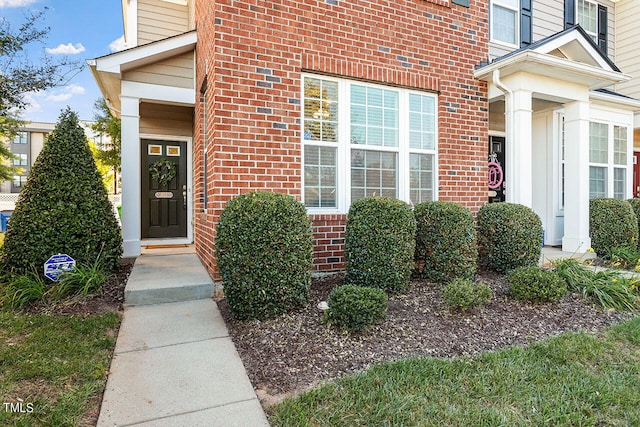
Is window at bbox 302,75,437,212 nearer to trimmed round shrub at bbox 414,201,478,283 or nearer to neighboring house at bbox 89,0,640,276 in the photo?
neighboring house at bbox 89,0,640,276

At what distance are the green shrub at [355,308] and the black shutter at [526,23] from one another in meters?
7.56

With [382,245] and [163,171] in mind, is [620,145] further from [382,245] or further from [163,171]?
[163,171]

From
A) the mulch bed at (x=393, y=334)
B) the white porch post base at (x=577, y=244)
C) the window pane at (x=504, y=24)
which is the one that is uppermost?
the window pane at (x=504, y=24)

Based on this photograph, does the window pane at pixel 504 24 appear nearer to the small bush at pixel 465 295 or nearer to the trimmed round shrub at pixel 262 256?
the small bush at pixel 465 295

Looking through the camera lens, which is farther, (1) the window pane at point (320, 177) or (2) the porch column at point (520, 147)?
(2) the porch column at point (520, 147)

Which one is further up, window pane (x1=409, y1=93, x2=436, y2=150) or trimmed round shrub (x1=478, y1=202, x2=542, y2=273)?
window pane (x1=409, y1=93, x2=436, y2=150)

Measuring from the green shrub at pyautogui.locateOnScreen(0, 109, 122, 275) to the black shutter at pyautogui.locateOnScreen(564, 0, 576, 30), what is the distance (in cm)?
1035

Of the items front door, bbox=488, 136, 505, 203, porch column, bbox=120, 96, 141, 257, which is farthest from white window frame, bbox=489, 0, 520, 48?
porch column, bbox=120, 96, 141, 257

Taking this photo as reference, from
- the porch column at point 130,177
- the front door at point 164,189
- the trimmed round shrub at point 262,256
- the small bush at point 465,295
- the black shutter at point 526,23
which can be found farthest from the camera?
the black shutter at point 526,23

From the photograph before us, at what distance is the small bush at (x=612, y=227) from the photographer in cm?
669

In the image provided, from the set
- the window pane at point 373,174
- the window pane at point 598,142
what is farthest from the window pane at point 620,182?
the window pane at point 373,174

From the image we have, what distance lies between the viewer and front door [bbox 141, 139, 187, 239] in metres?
7.57

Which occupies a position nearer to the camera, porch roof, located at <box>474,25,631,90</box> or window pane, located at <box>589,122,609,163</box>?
porch roof, located at <box>474,25,631,90</box>

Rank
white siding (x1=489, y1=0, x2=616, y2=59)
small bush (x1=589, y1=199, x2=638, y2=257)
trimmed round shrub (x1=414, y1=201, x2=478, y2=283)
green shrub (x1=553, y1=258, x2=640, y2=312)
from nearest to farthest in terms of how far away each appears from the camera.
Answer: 1. green shrub (x1=553, y1=258, x2=640, y2=312)
2. trimmed round shrub (x1=414, y1=201, x2=478, y2=283)
3. small bush (x1=589, y1=199, x2=638, y2=257)
4. white siding (x1=489, y1=0, x2=616, y2=59)
